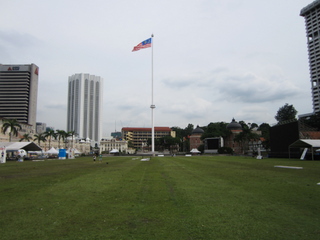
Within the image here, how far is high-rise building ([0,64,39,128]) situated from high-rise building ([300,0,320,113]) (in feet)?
588

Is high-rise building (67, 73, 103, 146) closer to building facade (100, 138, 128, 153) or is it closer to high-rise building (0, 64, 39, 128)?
building facade (100, 138, 128, 153)

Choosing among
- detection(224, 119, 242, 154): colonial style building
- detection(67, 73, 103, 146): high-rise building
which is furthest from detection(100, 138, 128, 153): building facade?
detection(224, 119, 242, 154): colonial style building

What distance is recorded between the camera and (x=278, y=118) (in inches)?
4230

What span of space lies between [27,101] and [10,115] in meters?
13.6

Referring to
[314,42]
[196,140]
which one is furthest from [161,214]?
[314,42]

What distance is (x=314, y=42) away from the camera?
15550 centimetres

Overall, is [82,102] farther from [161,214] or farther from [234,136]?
[161,214]

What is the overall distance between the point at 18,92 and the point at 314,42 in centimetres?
19450

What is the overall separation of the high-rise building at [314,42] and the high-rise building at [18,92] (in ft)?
588

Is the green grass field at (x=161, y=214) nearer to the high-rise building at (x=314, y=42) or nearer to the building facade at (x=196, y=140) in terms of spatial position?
the building facade at (x=196, y=140)

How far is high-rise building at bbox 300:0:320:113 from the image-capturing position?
5886 inches

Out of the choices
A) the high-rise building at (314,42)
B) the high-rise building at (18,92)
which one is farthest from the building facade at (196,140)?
the high-rise building at (18,92)

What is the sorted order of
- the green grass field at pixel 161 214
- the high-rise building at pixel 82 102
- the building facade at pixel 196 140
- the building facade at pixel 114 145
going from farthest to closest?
the high-rise building at pixel 82 102 < the building facade at pixel 114 145 < the building facade at pixel 196 140 < the green grass field at pixel 161 214

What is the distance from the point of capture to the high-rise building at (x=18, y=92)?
491 feet
